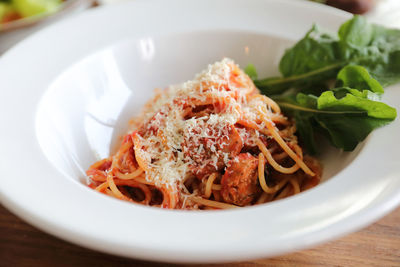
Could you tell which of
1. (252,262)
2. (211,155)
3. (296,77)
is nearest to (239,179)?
(211,155)

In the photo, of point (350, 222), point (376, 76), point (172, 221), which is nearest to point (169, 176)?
point (172, 221)

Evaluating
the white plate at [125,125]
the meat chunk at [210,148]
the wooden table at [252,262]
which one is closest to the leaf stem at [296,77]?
the white plate at [125,125]

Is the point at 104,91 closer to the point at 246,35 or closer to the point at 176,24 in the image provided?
the point at 176,24

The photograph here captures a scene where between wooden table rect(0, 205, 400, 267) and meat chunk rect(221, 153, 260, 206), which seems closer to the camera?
wooden table rect(0, 205, 400, 267)

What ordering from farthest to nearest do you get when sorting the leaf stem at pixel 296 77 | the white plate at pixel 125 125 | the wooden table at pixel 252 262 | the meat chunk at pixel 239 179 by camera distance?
the leaf stem at pixel 296 77
the meat chunk at pixel 239 179
the wooden table at pixel 252 262
the white plate at pixel 125 125

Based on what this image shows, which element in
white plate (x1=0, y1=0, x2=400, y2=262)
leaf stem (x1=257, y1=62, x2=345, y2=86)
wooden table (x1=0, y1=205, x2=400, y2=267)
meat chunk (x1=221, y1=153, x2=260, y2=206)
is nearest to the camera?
white plate (x1=0, y1=0, x2=400, y2=262)

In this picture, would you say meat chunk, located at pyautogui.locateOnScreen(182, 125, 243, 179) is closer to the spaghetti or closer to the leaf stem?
the spaghetti

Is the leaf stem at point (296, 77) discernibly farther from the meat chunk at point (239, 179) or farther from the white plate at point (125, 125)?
the meat chunk at point (239, 179)

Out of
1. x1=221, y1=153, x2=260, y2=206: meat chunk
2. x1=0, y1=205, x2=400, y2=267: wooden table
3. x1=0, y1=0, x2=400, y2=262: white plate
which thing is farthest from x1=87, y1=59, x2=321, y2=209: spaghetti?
x1=0, y1=205, x2=400, y2=267: wooden table
